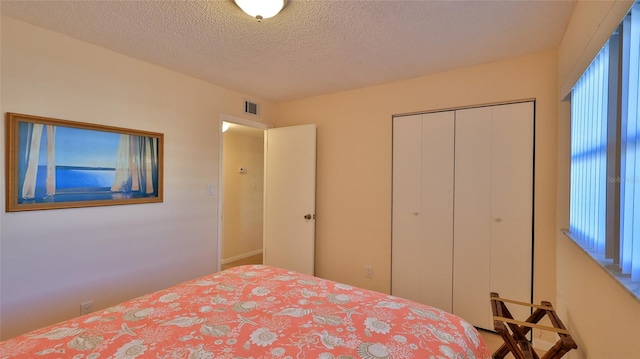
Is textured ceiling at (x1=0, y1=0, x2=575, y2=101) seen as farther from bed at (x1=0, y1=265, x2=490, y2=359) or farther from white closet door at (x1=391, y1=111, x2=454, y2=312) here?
bed at (x1=0, y1=265, x2=490, y2=359)

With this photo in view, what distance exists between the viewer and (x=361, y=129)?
313cm

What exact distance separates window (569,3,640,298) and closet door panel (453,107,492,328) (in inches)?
35.5

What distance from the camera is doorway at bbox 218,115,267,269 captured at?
4523 millimetres

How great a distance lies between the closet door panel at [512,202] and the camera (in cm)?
228

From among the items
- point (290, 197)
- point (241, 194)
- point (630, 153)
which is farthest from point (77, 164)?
point (630, 153)

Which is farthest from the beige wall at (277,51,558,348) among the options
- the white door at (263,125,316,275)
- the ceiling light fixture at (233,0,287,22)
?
the ceiling light fixture at (233,0,287,22)

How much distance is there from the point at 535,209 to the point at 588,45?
1356 mm

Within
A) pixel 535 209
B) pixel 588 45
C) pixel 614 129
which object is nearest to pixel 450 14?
pixel 588 45

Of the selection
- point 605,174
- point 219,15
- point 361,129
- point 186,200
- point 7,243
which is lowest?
point 7,243

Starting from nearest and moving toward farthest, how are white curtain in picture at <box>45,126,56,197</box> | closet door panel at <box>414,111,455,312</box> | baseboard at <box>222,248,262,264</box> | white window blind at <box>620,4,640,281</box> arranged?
1. white window blind at <box>620,4,640,281</box>
2. white curtain in picture at <box>45,126,56,197</box>
3. closet door panel at <box>414,111,455,312</box>
4. baseboard at <box>222,248,262,264</box>

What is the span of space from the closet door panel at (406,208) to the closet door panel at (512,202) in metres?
0.63

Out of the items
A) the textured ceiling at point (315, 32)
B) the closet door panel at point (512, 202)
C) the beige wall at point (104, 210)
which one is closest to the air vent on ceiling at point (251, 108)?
the beige wall at point (104, 210)

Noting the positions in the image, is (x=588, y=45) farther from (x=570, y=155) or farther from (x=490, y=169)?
(x=490, y=169)

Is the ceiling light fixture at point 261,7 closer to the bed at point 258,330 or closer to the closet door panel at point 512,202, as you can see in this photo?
the bed at point 258,330
